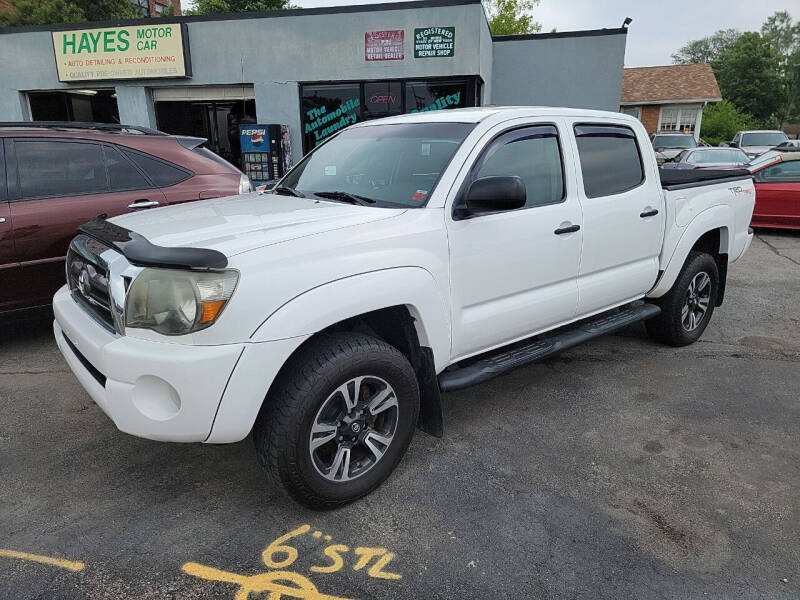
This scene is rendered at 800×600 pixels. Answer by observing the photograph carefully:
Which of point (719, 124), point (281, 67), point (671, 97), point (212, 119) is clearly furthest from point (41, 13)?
point (719, 124)

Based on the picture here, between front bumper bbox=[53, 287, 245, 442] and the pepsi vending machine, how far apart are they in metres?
9.99

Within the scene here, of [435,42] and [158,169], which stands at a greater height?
[435,42]

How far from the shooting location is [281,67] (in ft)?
40.7

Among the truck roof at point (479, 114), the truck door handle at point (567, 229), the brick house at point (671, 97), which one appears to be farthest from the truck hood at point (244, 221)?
the brick house at point (671, 97)

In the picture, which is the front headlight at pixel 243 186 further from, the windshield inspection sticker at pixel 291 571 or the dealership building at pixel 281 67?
the dealership building at pixel 281 67

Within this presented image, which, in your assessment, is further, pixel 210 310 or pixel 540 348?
pixel 540 348

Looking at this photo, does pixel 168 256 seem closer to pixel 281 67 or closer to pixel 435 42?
pixel 435 42

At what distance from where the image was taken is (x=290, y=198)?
341 cm

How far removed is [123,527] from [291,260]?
1.44 meters

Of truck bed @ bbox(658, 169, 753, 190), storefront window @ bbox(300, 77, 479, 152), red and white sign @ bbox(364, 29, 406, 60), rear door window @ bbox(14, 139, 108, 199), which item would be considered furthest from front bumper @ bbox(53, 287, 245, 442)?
red and white sign @ bbox(364, 29, 406, 60)

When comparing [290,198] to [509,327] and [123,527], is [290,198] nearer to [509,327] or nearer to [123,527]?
[509,327]

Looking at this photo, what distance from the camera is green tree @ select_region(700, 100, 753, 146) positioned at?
129ft

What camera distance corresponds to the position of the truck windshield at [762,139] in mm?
25272

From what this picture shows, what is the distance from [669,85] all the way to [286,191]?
41.3 metres
